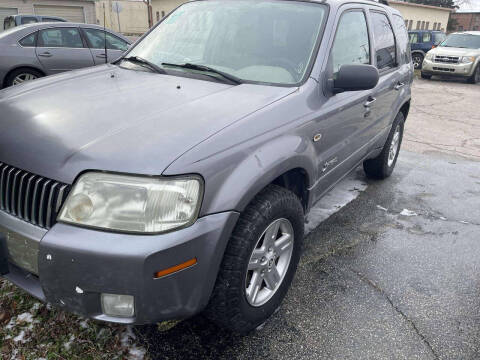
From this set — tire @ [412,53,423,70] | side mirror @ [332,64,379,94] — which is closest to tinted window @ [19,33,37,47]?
side mirror @ [332,64,379,94]

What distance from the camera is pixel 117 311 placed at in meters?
1.72

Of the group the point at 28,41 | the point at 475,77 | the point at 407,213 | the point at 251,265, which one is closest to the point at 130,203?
the point at 251,265

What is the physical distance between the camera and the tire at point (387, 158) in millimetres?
4570

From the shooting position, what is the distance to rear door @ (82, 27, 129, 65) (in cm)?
809

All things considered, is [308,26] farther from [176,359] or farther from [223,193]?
[176,359]

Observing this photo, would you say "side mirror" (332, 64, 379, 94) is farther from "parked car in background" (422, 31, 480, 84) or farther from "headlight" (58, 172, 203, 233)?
"parked car in background" (422, 31, 480, 84)

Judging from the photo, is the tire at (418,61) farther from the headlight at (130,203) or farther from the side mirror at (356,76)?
the headlight at (130,203)

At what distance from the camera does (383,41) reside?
3.88 metres

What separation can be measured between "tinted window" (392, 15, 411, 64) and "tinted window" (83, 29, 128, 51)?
18.3 feet

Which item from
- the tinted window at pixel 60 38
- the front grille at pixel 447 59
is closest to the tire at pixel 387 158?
the tinted window at pixel 60 38

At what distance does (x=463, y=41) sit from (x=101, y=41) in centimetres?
1315

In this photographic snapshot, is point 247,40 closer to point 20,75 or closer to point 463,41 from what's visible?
point 20,75

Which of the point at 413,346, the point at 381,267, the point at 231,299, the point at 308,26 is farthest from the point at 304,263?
the point at 308,26

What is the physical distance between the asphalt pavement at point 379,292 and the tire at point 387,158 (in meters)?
0.16
